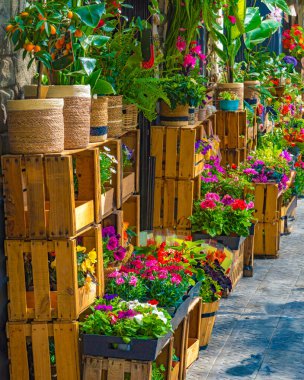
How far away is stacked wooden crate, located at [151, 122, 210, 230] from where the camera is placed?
8031mm

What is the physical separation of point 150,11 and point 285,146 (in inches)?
200

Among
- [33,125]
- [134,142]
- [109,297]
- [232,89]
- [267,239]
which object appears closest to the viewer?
[33,125]

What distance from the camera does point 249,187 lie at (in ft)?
30.2

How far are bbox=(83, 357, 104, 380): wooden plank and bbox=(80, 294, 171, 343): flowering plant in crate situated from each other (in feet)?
0.50

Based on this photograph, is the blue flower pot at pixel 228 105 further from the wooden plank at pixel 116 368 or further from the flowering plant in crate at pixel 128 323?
the wooden plank at pixel 116 368

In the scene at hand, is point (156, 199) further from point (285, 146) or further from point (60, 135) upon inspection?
point (285, 146)

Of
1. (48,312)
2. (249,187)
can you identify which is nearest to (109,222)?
(48,312)

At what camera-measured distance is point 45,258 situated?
4840 mm

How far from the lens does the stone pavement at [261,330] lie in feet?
20.7

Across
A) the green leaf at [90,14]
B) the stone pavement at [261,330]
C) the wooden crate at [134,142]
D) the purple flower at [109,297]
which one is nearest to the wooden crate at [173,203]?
the stone pavement at [261,330]

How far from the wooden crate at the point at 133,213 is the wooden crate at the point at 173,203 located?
1486 millimetres

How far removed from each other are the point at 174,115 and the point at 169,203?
82 cm

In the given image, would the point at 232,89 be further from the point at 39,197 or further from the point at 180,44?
the point at 39,197


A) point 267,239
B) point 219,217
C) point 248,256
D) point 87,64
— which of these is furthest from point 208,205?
point 87,64
